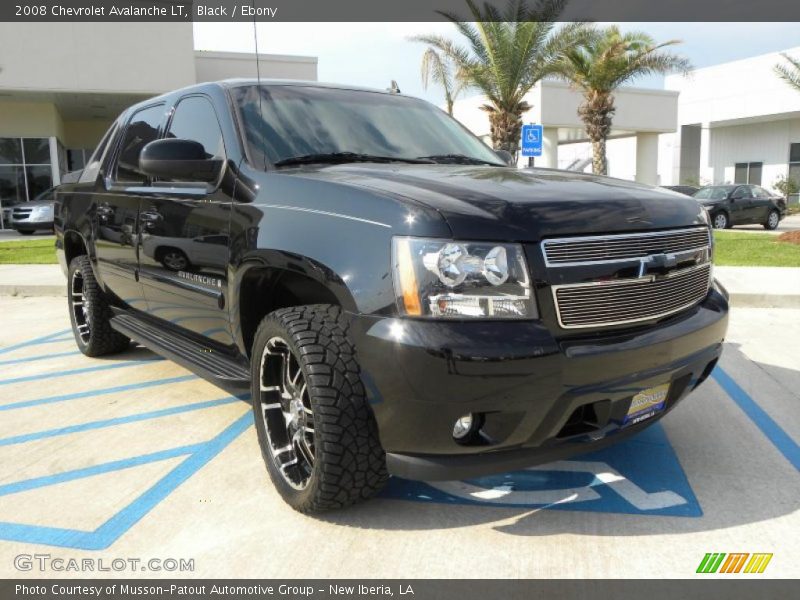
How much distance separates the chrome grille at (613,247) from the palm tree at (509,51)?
55.5ft

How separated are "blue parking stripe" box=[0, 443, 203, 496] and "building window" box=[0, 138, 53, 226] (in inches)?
965

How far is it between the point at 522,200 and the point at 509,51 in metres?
18.2

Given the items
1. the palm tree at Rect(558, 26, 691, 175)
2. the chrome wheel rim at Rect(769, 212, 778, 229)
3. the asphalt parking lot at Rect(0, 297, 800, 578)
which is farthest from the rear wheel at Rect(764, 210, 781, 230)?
the asphalt parking lot at Rect(0, 297, 800, 578)

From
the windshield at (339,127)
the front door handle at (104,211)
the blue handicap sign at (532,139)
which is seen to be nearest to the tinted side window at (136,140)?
the front door handle at (104,211)

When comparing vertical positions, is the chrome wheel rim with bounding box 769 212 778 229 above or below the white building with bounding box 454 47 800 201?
below

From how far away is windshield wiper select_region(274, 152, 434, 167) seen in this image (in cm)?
334

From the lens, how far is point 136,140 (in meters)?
4.73

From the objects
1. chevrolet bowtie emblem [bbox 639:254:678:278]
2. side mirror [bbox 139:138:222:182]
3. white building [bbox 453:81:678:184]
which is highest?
white building [bbox 453:81:678:184]

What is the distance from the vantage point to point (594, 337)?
255cm

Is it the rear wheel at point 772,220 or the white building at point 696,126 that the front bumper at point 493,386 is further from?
the white building at point 696,126

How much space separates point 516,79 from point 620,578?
19.4m

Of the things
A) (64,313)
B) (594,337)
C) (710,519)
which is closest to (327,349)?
(594,337)

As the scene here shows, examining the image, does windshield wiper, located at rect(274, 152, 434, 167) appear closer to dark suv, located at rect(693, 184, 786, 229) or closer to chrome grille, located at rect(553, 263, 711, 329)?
chrome grille, located at rect(553, 263, 711, 329)

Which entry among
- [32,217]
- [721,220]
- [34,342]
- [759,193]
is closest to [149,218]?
[34,342]
